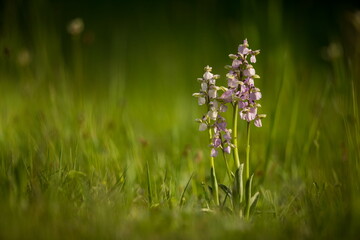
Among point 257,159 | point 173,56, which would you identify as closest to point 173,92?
point 173,56

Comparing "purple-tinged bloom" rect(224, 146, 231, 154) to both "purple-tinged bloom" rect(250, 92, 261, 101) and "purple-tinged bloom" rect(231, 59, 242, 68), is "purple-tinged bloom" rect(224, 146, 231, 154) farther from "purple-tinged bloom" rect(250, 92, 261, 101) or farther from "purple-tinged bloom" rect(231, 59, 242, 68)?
"purple-tinged bloom" rect(231, 59, 242, 68)

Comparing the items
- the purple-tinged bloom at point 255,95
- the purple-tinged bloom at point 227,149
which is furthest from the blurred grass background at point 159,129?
the purple-tinged bloom at point 255,95

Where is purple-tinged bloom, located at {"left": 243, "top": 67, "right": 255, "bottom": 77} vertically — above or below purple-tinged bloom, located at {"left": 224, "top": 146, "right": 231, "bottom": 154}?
above

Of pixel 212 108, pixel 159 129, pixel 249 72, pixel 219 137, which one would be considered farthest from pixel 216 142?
pixel 159 129

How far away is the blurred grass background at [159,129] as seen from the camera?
1726 millimetres

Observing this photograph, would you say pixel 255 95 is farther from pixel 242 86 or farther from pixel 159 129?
pixel 159 129

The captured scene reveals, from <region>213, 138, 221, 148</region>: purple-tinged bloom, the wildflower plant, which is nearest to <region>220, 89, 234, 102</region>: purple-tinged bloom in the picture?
the wildflower plant

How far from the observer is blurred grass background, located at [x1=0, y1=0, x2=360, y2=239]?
1.73 m

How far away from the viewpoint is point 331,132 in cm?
288

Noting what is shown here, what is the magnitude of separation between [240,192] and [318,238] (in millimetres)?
350

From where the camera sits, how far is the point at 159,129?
11.6 feet

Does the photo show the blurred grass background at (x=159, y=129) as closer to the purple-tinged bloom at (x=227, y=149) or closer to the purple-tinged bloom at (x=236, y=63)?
the purple-tinged bloom at (x=227, y=149)

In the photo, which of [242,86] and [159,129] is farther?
[159,129]

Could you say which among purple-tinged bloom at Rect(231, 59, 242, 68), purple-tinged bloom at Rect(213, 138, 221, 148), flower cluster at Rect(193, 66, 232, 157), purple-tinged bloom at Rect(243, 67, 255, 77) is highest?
purple-tinged bloom at Rect(231, 59, 242, 68)
